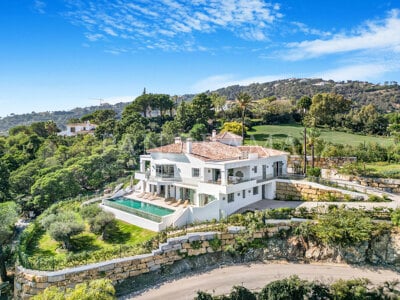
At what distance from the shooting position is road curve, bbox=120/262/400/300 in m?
20.9

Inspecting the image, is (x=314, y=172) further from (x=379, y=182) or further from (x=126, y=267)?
(x=126, y=267)

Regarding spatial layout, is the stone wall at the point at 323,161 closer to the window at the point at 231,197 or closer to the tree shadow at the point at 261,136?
the window at the point at 231,197

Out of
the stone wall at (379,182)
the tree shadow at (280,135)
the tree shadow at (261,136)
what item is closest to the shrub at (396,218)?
the stone wall at (379,182)

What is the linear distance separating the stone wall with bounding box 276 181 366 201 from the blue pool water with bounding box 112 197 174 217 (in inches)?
490

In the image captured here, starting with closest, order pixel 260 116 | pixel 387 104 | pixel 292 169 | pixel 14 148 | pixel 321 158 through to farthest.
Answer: pixel 292 169 → pixel 321 158 → pixel 14 148 → pixel 260 116 → pixel 387 104

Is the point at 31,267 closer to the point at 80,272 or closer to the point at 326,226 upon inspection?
the point at 80,272

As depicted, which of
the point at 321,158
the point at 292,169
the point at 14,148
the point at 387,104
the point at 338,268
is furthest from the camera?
the point at 387,104

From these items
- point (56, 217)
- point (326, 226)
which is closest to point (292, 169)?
point (326, 226)

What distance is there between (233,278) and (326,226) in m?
8.23

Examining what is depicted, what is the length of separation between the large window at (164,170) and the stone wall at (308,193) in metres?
11.7

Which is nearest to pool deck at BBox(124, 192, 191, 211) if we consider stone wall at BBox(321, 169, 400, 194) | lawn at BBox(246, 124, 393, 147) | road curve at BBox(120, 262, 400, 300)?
road curve at BBox(120, 262, 400, 300)

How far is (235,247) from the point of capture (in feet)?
80.6

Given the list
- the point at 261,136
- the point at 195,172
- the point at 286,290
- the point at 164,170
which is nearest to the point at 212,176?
the point at 195,172

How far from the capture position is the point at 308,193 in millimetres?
32562
